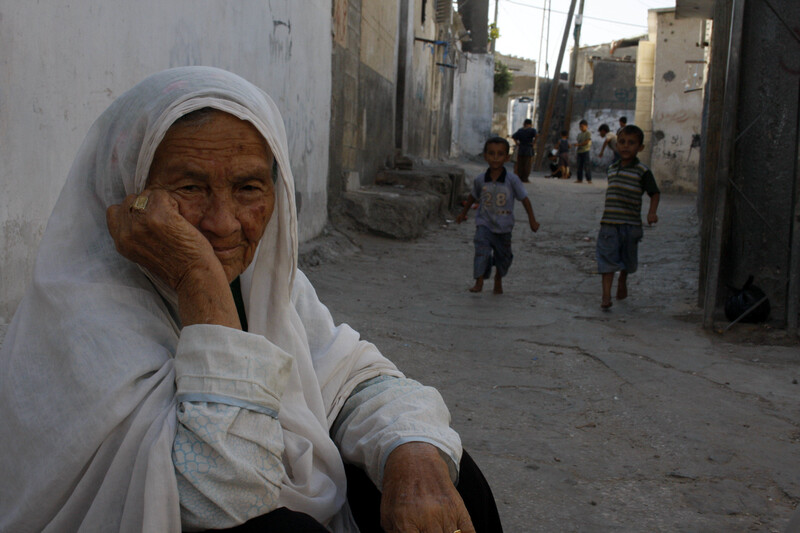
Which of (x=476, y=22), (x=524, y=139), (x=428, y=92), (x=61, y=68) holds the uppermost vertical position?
(x=476, y=22)

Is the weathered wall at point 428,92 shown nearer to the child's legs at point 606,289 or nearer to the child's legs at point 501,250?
the child's legs at point 501,250

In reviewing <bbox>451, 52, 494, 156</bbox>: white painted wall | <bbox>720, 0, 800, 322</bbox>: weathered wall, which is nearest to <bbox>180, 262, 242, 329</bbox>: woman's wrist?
<bbox>720, 0, 800, 322</bbox>: weathered wall

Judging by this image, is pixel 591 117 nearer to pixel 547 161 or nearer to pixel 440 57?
pixel 547 161

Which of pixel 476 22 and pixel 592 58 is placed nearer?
pixel 592 58

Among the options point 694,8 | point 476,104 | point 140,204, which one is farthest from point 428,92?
point 140,204

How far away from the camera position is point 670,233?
895 cm

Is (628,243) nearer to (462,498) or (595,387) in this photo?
(595,387)

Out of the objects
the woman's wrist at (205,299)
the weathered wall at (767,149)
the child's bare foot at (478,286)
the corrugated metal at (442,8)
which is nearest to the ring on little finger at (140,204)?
the woman's wrist at (205,299)

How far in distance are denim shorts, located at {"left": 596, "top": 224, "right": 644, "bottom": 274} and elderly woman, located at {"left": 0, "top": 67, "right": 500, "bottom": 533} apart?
446 centimetres

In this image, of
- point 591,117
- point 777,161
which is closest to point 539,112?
point 591,117

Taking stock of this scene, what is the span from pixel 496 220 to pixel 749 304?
2.06m

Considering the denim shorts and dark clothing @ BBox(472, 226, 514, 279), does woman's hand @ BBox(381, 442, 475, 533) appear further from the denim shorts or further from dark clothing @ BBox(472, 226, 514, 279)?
dark clothing @ BBox(472, 226, 514, 279)

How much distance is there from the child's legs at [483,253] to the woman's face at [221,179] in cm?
473

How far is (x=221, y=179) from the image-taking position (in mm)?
1347
